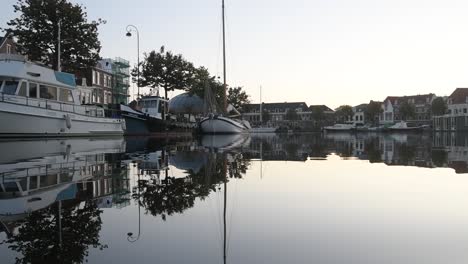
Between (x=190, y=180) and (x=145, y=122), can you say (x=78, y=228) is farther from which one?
(x=145, y=122)

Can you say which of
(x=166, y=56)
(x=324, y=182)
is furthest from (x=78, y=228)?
(x=166, y=56)

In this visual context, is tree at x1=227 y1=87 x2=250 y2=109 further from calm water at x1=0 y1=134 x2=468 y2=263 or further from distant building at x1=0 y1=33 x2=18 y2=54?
calm water at x1=0 y1=134 x2=468 y2=263

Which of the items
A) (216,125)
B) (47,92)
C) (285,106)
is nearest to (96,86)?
(216,125)

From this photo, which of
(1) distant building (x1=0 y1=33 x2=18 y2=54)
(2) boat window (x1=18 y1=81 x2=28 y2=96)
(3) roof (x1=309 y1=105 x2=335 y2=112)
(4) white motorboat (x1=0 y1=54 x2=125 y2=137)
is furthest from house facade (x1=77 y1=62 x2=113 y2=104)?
(3) roof (x1=309 y1=105 x2=335 y2=112)

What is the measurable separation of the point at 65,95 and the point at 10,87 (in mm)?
4817

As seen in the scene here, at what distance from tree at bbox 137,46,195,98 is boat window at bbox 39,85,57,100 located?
31.1 m

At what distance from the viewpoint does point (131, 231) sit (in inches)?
209

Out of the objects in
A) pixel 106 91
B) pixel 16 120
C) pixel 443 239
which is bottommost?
pixel 443 239

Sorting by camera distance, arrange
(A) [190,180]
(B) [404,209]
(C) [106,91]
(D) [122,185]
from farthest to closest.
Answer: (C) [106,91], (A) [190,180], (D) [122,185], (B) [404,209]

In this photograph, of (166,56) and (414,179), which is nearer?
(414,179)

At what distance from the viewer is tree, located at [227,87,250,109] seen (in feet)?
327

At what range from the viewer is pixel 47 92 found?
29656 millimetres

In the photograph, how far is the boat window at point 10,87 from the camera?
26906mm

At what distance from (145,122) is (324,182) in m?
38.9
